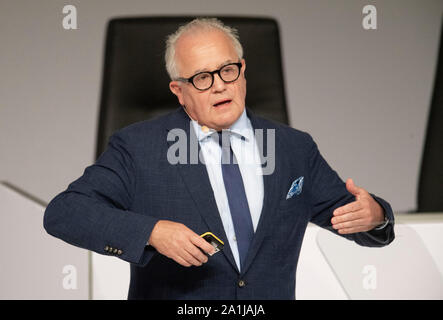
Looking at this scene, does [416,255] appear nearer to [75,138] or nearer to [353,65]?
[353,65]

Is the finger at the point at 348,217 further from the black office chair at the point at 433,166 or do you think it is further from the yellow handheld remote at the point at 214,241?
the black office chair at the point at 433,166

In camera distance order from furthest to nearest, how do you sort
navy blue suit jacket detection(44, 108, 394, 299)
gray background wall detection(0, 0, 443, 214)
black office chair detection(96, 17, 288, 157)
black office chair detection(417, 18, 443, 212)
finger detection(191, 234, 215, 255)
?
gray background wall detection(0, 0, 443, 214), black office chair detection(417, 18, 443, 212), black office chair detection(96, 17, 288, 157), navy blue suit jacket detection(44, 108, 394, 299), finger detection(191, 234, 215, 255)

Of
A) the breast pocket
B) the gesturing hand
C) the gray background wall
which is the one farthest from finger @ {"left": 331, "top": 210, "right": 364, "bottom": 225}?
the gray background wall

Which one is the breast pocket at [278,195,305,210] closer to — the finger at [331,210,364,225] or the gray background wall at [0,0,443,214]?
the finger at [331,210,364,225]

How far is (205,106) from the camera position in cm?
119

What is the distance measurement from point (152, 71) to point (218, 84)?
674 mm

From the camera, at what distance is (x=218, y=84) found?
46.3 inches

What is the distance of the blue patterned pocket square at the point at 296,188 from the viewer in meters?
1.20

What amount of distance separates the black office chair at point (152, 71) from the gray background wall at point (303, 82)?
1.59 feet

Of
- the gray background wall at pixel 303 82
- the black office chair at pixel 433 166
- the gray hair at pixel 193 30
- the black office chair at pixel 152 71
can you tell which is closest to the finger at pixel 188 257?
the gray hair at pixel 193 30

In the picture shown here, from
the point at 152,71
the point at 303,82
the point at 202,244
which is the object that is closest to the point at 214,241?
the point at 202,244

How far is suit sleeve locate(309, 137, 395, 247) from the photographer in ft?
3.93

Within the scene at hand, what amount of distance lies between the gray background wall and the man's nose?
115 cm
